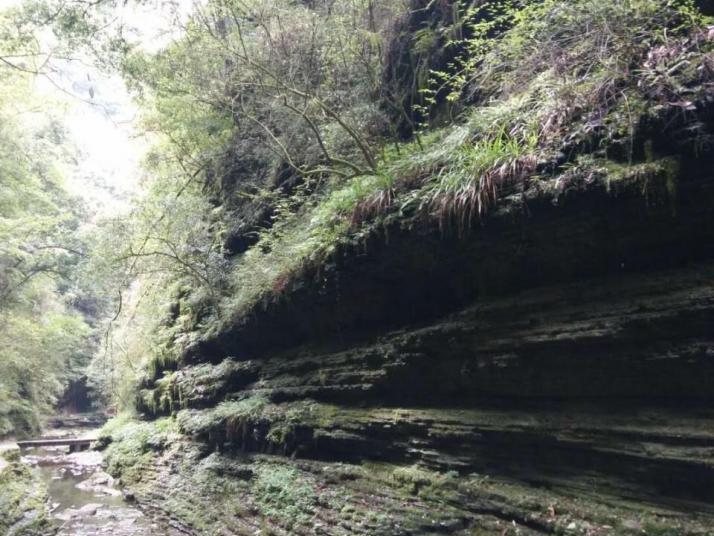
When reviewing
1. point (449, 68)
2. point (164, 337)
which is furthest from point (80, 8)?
point (164, 337)

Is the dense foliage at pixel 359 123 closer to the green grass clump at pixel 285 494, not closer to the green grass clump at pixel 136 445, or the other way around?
the green grass clump at pixel 136 445

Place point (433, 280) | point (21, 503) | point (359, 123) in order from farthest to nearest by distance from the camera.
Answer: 1. point (359, 123)
2. point (21, 503)
3. point (433, 280)

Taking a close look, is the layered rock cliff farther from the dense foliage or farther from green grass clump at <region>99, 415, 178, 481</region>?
green grass clump at <region>99, 415, 178, 481</region>

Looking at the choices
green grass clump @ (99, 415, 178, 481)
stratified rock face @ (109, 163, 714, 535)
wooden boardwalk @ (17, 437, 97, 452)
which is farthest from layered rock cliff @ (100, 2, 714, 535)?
wooden boardwalk @ (17, 437, 97, 452)

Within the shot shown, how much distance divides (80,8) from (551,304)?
9.65m

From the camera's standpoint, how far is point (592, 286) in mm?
5098

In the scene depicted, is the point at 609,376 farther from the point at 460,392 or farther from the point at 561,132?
the point at 561,132

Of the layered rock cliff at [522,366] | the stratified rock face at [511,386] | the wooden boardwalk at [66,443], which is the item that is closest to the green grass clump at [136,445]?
the wooden boardwalk at [66,443]

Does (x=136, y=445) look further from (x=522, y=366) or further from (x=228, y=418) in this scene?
(x=522, y=366)

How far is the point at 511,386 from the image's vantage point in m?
5.56

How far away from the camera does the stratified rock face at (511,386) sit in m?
4.39

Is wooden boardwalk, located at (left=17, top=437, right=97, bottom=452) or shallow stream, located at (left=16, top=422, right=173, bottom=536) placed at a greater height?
wooden boardwalk, located at (left=17, top=437, right=97, bottom=452)

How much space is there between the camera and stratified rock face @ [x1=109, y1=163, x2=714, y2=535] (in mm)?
4395

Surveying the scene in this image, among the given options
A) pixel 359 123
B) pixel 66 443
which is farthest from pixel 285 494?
pixel 66 443
